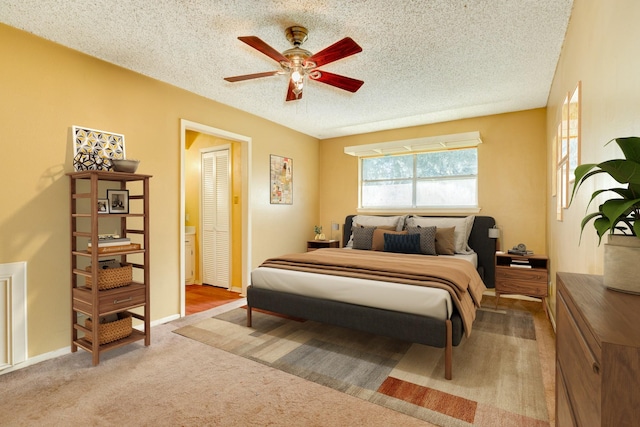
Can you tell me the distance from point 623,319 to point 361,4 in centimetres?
223

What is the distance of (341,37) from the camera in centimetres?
258

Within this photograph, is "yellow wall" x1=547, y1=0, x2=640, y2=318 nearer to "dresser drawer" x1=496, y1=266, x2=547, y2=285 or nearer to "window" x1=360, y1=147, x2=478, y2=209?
"dresser drawer" x1=496, y1=266, x2=547, y2=285

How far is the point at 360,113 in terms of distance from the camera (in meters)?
4.48

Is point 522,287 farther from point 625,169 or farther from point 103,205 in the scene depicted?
point 103,205

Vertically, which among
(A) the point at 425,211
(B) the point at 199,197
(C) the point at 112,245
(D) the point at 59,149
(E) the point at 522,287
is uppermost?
(D) the point at 59,149

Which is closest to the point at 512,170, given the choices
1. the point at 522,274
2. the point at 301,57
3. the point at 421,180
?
the point at 421,180

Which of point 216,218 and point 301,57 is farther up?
point 301,57

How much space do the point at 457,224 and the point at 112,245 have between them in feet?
13.2

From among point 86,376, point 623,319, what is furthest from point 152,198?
point 623,319

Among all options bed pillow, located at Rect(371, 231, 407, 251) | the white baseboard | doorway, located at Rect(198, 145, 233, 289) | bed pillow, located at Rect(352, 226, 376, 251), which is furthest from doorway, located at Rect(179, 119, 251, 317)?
the white baseboard

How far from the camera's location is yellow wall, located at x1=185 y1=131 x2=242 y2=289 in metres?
4.76

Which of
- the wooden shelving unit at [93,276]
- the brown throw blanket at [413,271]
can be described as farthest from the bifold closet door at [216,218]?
the wooden shelving unit at [93,276]

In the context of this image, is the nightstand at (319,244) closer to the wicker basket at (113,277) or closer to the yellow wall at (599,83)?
the wicker basket at (113,277)

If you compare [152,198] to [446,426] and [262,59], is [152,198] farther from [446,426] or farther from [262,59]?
[446,426]
